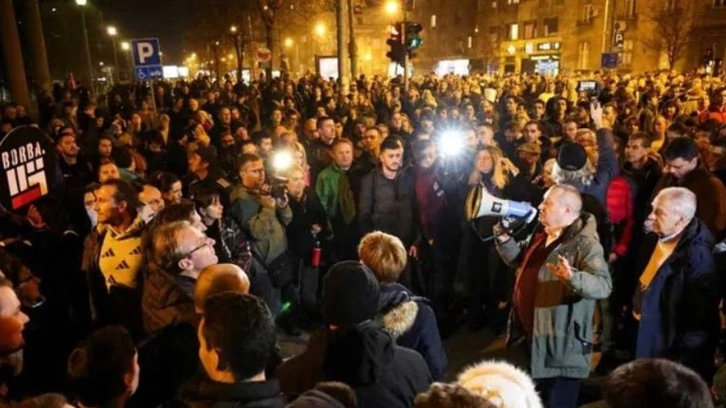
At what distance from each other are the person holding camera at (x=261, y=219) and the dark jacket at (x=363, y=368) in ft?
9.31

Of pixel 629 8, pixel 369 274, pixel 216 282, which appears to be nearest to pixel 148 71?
pixel 216 282

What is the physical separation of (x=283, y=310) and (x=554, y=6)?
61354mm

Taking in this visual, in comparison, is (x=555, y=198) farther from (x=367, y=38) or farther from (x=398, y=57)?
(x=367, y=38)

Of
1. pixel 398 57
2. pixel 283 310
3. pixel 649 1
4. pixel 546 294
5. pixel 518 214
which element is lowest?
pixel 283 310

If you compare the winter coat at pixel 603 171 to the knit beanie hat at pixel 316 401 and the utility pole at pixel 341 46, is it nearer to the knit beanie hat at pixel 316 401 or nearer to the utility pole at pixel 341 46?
the knit beanie hat at pixel 316 401

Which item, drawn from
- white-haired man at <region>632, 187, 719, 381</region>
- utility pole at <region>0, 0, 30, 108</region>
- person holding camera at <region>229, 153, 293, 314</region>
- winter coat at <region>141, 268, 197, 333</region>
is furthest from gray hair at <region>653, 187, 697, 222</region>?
utility pole at <region>0, 0, 30, 108</region>

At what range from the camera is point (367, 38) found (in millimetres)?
76688

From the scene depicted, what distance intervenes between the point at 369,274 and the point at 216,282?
798 mm

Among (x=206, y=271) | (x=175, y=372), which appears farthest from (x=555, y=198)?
(x=175, y=372)

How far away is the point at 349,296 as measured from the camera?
2758 mm

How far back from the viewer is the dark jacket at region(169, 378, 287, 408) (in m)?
2.28

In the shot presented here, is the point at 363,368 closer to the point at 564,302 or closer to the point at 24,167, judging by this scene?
the point at 564,302

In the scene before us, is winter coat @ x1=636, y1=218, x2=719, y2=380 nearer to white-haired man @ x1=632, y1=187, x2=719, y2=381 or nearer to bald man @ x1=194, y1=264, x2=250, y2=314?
white-haired man @ x1=632, y1=187, x2=719, y2=381

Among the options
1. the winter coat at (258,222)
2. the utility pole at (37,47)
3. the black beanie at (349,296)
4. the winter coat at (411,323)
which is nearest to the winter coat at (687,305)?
the winter coat at (411,323)
